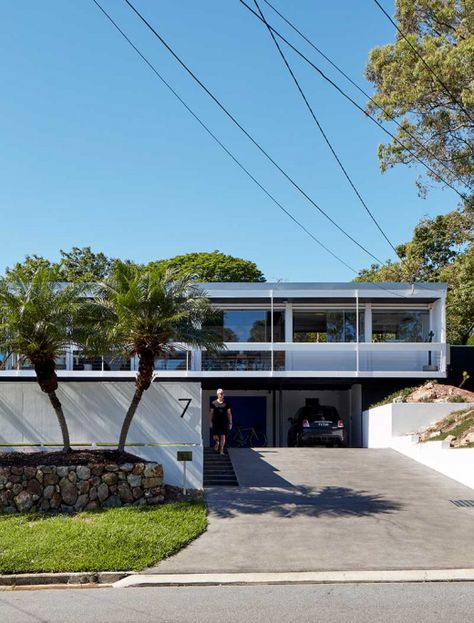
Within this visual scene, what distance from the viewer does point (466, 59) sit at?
16.6 metres

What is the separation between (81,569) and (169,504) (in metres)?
3.34

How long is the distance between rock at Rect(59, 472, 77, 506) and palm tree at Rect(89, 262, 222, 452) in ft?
4.89

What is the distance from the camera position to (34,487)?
473 inches

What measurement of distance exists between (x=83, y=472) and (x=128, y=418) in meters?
1.55

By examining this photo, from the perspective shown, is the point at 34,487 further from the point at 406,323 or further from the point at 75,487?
the point at 406,323

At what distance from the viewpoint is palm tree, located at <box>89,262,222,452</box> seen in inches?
505

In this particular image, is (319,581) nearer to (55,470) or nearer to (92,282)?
(55,470)

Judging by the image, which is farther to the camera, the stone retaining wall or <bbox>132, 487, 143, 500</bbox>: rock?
<bbox>132, 487, 143, 500</bbox>: rock

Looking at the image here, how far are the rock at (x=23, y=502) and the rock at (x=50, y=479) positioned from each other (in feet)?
1.15

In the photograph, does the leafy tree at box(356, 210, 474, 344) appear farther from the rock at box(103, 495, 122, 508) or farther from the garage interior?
the rock at box(103, 495, 122, 508)

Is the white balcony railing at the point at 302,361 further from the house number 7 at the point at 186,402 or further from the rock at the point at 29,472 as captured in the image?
the rock at the point at 29,472

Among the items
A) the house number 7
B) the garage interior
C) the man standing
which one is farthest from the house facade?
the house number 7

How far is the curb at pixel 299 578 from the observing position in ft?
27.6

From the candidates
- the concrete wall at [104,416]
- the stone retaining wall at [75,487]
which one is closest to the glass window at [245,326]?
the concrete wall at [104,416]
